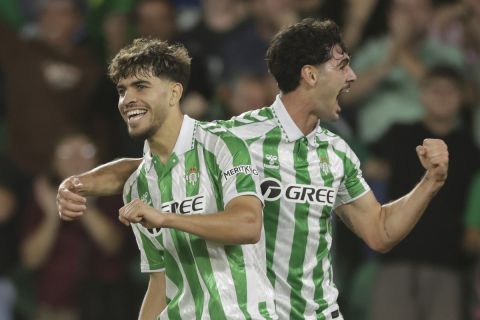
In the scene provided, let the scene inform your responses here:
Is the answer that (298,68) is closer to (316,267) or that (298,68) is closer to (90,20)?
(316,267)

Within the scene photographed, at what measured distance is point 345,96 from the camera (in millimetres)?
8234

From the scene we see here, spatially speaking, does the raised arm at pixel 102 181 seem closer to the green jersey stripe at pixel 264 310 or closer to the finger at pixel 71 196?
the finger at pixel 71 196

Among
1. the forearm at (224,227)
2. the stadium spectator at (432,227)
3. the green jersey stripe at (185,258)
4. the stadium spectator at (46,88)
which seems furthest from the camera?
the stadium spectator at (46,88)

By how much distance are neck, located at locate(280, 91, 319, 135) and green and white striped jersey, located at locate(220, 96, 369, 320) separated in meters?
0.03

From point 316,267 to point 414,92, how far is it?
3.61m

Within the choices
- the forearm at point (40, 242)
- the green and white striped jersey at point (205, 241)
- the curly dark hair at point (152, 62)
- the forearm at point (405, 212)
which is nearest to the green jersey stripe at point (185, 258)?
the green and white striped jersey at point (205, 241)

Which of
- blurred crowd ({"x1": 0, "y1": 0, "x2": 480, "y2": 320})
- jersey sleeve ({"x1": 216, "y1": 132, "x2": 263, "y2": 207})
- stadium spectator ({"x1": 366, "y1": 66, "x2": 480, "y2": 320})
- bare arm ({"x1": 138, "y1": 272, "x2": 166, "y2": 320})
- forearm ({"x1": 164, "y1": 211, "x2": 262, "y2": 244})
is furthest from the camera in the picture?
blurred crowd ({"x1": 0, "y1": 0, "x2": 480, "y2": 320})

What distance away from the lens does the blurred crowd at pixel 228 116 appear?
7.51m

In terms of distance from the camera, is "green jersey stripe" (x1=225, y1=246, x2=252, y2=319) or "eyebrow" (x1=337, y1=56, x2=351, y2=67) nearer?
"green jersey stripe" (x1=225, y1=246, x2=252, y2=319)

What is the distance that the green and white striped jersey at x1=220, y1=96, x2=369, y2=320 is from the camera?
4.78m

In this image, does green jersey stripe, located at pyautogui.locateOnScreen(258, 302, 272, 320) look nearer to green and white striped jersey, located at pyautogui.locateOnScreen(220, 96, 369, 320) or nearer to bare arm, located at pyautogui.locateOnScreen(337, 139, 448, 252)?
green and white striped jersey, located at pyautogui.locateOnScreen(220, 96, 369, 320)

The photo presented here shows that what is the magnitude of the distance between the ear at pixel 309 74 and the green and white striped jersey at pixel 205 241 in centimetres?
53

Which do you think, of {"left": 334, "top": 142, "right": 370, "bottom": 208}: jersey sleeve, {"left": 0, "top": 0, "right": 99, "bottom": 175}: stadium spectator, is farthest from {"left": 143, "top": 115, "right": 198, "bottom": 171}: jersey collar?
{"left": 0, "top": 0, "right": 99, "bottom": 175}: stadium spectator

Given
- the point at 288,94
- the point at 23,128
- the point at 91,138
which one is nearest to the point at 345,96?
the point at 91,138
